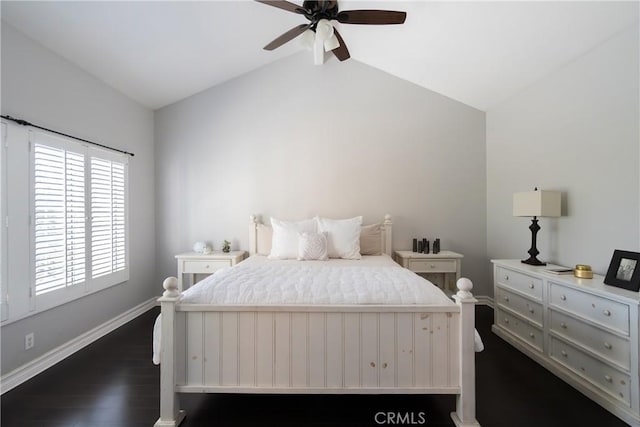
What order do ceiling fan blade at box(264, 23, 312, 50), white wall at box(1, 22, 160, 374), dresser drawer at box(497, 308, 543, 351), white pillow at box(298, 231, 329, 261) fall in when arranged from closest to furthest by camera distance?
white wall at box(1, 22, 160, 374), ceiling fan blade at box(264, 23, 312, 50), dresser drawer at box(497, 308, 543, 351), white pillow at box(298, 231, 329, 261)

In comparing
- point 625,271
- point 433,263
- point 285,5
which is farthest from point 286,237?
point 625,271

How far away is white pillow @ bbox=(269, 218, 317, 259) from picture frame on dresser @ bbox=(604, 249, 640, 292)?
2.42 m

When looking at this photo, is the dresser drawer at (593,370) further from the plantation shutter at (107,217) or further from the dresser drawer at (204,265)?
the plantation shutter at (107,217)

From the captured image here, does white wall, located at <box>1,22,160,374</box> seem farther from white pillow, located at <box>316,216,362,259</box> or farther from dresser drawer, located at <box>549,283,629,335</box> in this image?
dresser drawer, located at <box>549,283,629,335</box>

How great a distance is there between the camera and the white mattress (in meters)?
1.59

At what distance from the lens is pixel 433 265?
318 centimetres

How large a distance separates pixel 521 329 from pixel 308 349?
1.98 metres

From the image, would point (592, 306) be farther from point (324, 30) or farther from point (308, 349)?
point (324, 30)

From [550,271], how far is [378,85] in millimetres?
2704

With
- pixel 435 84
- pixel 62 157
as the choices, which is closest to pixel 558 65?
pixel 435 84

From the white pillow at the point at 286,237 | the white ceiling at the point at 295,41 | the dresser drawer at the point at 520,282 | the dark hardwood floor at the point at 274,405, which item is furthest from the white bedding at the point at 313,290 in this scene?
the white ceiling at the point at 295,41

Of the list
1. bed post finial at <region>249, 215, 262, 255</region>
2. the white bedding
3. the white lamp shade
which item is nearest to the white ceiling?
the white lamp shade

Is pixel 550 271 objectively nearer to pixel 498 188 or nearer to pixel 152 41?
pixel 498 188

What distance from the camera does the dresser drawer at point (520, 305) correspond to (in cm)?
221
